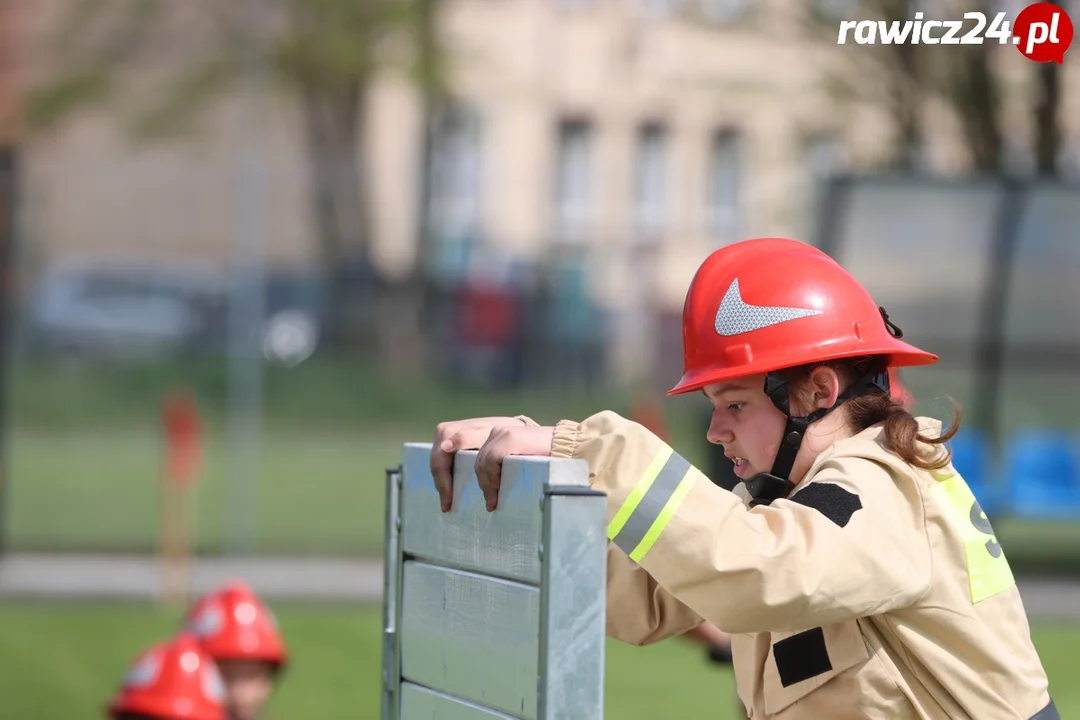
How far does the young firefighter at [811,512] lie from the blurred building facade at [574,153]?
38.3ft

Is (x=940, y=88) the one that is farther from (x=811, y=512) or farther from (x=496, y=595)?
(x=496, y=595)

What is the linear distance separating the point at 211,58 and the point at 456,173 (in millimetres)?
10140

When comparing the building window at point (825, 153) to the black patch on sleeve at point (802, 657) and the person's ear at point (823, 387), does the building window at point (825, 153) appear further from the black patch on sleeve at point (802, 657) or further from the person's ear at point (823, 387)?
the black patch on sleeve at point (802, 657)

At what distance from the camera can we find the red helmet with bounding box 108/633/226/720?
4949 mm

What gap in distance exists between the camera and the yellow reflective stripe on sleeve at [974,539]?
115 inches

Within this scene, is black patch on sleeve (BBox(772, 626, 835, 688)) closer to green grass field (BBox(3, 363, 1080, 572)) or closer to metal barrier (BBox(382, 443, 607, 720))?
metal barrier (BBox(382, 443, 607, 720))

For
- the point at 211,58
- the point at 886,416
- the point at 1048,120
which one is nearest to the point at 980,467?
the point at 1048,120

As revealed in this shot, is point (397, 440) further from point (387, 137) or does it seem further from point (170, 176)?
point (387, 137)

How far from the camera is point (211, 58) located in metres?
26.9

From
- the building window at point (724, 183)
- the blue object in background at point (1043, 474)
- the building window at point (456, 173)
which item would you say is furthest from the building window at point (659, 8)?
the blue object in background at point (1043, 474)

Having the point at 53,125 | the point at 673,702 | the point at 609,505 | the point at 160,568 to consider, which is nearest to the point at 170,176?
the point at 53,125

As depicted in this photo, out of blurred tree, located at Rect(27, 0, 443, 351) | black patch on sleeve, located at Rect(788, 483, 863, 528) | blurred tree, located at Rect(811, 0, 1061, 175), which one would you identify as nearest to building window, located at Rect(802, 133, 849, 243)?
blurred tree, located at Rect(811, 0, 1061, 175)

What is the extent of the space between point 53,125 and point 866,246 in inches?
630

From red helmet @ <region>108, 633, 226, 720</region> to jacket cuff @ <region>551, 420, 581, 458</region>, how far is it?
8.22 ft
